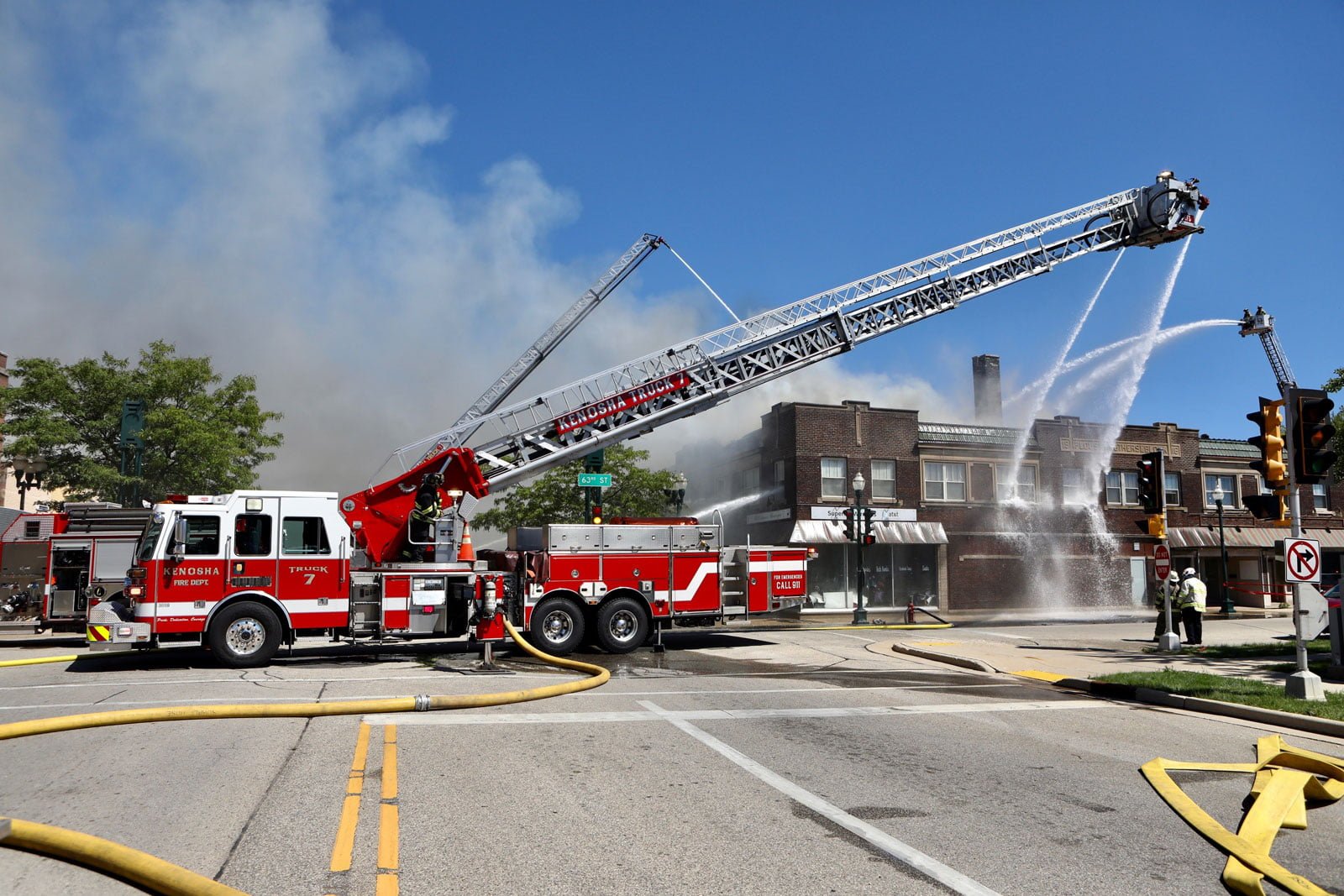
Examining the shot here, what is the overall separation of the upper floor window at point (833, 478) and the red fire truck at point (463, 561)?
13.3 meters

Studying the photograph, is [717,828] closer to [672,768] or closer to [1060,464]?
[672,768]

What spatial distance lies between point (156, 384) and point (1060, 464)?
3154cm

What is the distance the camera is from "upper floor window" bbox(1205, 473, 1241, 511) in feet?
130

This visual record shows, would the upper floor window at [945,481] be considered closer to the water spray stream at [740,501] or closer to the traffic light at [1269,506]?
the water spray stream at [740,501]

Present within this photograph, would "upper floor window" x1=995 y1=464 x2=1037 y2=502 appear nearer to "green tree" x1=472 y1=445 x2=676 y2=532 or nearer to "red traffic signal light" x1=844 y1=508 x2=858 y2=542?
"red traffic signal light" x1=844 y1=508 x2=858 y2=542

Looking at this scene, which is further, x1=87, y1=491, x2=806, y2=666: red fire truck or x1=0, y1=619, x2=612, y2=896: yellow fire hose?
x1=87, y1=491, x2=806, y2=666: red fire truck

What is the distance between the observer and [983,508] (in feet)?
118

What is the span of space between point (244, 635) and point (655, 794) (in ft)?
30.2

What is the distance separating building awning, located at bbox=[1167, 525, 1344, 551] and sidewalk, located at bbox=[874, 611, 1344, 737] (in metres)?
12.4

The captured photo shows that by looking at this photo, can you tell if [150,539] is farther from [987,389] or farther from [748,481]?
[987,389]

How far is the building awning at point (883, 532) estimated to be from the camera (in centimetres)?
3312

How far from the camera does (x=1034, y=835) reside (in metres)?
Result: 5.67

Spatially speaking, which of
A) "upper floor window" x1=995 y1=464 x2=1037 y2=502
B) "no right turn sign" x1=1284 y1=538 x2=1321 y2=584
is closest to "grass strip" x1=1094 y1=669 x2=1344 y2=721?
"no right turn sign" x1=1284 y1=538 x2=1321 y2=584

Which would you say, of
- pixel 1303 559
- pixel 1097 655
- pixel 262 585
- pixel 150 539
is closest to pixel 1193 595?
pixel 1097 655
